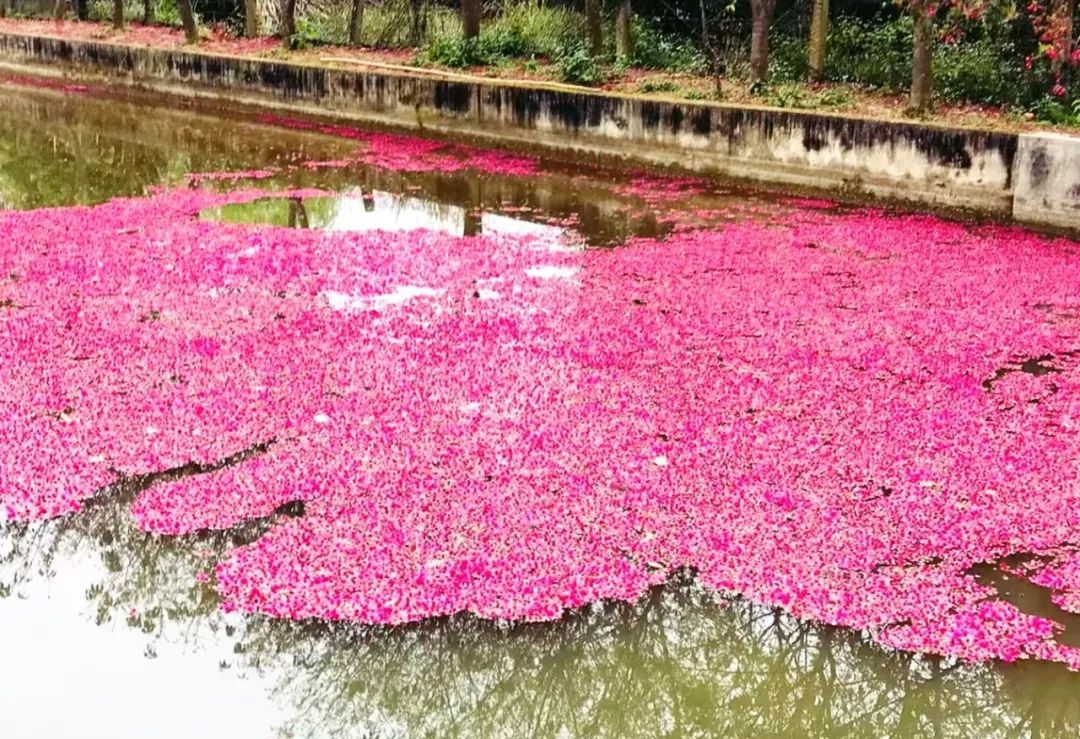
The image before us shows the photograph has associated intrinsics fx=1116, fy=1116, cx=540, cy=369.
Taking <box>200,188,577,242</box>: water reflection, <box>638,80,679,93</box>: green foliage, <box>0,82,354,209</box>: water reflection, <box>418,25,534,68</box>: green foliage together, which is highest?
<box>418,25,534,68</box>: green foliage

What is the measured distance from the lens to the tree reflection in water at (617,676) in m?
3.79

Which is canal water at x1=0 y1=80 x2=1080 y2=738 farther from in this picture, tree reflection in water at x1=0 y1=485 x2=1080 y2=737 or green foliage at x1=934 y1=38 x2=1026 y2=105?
green foliage at x1=934 y1=38 x2=1026 y2=105

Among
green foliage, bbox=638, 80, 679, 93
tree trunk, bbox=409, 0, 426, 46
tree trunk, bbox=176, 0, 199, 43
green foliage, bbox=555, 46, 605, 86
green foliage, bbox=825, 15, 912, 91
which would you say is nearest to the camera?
green foliage, bbox=825, 15, 912, 91

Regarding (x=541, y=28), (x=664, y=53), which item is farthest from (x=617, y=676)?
(x=541, y=28)

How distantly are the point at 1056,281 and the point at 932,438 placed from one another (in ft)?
13.3

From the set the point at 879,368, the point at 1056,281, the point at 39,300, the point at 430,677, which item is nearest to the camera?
the point at 430,677

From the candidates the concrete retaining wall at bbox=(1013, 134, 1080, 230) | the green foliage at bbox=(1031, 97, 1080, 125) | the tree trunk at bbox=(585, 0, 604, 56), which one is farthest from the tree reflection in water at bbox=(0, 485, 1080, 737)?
the tree trunk at bbox=(585, 0, 604, 56)

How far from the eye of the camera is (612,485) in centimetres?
521

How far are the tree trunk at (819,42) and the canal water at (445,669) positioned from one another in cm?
1271

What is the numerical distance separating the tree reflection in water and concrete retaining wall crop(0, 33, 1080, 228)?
817 cm

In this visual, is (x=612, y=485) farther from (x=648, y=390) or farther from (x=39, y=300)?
(x=39, y=300)

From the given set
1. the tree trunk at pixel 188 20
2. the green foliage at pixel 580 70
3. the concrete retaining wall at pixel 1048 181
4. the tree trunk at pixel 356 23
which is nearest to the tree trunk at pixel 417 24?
the tree trunk at pixel 356 23

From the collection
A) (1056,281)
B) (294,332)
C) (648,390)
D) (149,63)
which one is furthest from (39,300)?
(149,63)

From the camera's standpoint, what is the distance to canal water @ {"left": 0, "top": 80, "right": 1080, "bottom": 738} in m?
3.78
